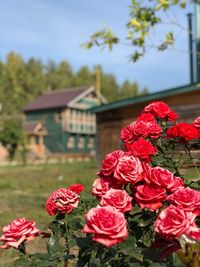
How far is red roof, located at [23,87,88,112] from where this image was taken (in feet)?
180

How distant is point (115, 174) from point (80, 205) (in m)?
0.63

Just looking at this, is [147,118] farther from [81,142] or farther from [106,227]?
[81,142]

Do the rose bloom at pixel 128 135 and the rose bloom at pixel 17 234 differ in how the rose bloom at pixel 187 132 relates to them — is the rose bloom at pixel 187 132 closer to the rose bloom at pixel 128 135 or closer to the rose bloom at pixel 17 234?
the rose bloom at pixel 128 135

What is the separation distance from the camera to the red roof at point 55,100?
54.7 m

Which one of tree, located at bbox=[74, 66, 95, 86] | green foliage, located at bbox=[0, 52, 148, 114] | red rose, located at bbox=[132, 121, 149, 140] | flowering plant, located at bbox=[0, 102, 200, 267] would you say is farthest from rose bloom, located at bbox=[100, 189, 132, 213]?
tree, located at bbox=[74, 66, 95, 86]

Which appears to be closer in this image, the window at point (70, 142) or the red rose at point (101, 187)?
the red rose at point (101, 187)

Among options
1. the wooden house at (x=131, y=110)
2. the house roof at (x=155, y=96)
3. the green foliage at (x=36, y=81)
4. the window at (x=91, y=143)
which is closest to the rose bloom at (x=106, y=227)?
the wooden house at (x=131, y=110)

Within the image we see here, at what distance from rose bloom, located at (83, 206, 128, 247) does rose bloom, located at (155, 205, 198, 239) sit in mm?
173

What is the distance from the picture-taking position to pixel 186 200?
2.13 meters

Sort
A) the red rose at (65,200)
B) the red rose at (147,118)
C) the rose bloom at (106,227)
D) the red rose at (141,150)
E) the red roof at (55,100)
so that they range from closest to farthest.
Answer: the rose bloom at (106,227) → the red rose at (141,150) → the red rose at (65,200) → the red rose at (147,118) → the red roof at (55,100)

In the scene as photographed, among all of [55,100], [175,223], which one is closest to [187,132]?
[175,223]

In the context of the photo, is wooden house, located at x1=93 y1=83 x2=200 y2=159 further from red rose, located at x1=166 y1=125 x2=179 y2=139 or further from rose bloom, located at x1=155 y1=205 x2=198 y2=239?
rose bloom, located at x1=155 y1=205 x2=198 y2=239

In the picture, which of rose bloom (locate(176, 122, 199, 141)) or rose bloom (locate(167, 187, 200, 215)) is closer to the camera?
rose bloom (locate(167, 187, 200, 215))

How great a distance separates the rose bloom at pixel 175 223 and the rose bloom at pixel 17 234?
86cm
